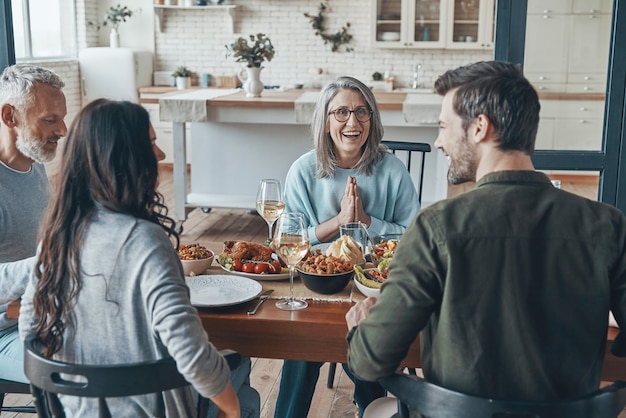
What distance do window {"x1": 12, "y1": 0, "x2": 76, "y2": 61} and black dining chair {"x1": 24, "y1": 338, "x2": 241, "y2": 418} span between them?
22.6 feet

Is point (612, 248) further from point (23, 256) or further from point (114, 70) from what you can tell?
point (114, 70)

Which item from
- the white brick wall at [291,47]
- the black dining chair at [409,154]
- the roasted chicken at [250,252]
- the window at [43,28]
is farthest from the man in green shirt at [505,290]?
the white brick wall at [291,47]

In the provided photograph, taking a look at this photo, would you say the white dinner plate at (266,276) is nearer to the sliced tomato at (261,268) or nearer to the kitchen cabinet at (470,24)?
the sliced tomato at (261,268)

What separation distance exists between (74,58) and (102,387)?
7823 millimetres

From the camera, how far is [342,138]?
2654mm

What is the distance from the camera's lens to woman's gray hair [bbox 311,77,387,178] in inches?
105

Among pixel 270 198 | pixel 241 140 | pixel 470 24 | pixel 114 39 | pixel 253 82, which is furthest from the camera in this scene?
pixel 114 39

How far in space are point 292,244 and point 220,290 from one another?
24 centimetres

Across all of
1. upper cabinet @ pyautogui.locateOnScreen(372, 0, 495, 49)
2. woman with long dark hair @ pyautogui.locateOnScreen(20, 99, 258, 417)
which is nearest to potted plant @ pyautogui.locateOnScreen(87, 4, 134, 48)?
upper cabinet @ pyautogui.locateOnScreen(372, 0, 495, 49)

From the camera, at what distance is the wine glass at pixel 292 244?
1.77 meters

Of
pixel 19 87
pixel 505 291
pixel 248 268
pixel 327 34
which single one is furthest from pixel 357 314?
pixel 327 34

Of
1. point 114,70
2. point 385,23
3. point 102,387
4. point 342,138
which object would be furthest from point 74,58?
point 102,387

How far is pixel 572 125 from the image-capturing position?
3.10 meters

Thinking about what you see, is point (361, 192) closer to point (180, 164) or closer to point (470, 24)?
point (180, 164)
